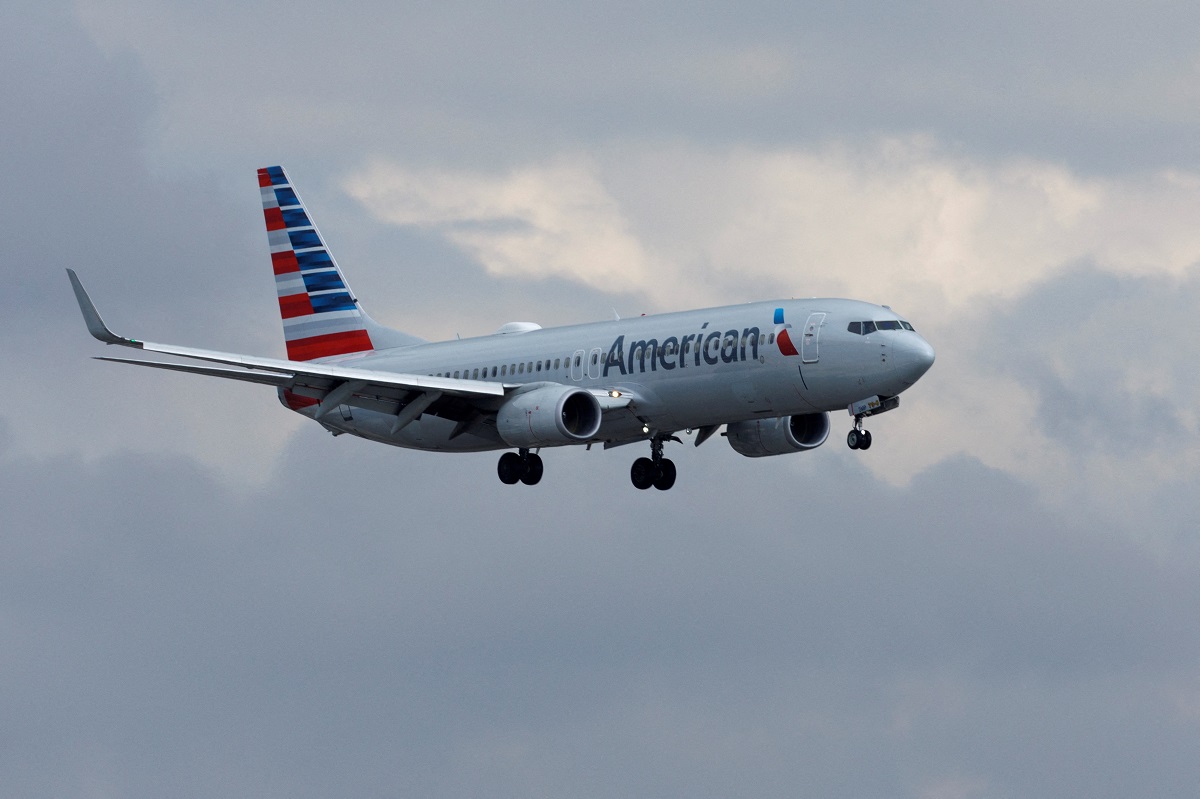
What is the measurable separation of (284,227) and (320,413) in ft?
45.7

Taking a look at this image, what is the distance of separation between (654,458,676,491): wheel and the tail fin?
11.8m

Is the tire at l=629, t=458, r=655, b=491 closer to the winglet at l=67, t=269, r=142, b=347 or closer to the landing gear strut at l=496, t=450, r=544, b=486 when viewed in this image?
the landing gear strut at l=496, t=450, r=544, b=486

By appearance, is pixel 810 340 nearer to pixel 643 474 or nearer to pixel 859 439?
pixel 859 439

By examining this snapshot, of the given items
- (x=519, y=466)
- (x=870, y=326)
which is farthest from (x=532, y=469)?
(x=870, y=326)

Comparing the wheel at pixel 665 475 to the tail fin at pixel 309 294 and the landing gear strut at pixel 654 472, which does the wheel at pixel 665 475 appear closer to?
the landing gear strut at pixel 654 472

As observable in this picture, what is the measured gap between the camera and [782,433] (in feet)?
211

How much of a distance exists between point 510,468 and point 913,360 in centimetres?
1436

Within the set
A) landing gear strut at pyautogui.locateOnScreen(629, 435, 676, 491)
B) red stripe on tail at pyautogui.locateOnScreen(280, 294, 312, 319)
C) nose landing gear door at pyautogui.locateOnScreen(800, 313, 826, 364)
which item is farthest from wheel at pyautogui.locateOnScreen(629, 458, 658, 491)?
red stripe on tail at pyautogui.locateOnScreen(280, 294, 312, 319)

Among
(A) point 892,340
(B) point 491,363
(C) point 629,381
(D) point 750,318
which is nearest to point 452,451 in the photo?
(B) point 491,363

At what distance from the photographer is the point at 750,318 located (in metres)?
58.1

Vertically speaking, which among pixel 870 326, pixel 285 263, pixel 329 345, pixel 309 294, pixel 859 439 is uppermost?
pixel 285 263

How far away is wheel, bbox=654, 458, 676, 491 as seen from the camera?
65.2m

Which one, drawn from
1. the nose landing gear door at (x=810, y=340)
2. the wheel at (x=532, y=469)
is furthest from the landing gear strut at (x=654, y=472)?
the nose landing gear door at (x=810, y=340)

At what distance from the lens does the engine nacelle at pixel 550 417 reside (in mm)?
58375
